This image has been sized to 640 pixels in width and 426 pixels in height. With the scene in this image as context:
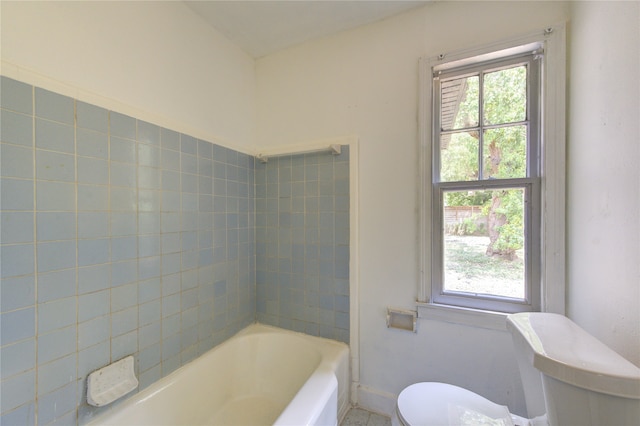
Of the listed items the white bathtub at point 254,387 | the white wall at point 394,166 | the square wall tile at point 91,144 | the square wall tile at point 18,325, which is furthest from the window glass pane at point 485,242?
the square wall tile at point 18,325

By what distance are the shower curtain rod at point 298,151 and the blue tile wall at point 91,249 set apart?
39cm

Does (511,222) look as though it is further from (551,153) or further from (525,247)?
(551,153)

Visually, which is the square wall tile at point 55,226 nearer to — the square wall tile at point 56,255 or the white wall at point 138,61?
the square wall tile at point 56,255

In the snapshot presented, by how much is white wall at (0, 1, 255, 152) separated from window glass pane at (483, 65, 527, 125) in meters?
1.57

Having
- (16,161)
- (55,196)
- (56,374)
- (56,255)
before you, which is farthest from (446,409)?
(16,161)

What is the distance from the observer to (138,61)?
3.96 feet

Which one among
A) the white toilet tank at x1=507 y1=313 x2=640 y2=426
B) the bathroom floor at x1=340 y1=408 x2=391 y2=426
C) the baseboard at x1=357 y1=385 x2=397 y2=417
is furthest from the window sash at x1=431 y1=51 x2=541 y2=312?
the bathroom floor at x1=340 y1=408 x2=391 y2=426

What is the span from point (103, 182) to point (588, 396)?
1792 millimetres

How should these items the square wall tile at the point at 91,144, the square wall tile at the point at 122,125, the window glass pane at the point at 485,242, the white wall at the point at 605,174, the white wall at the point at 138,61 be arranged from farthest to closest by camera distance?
the window glass pane at the point at 485,242 < the square wall tile at the point at 122,125 < the square wall tile at the point at 91,144 < the white wall at the point at 138,61 < the white wall at the point at 605,174

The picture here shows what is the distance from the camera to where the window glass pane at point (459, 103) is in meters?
1.41

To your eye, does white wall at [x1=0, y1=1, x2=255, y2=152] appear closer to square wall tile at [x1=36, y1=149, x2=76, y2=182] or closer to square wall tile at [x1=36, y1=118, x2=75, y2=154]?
square wall tile at [x1=36, y1=118, x2=75, y2=154]

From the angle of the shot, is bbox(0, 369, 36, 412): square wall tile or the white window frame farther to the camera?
the white window frame

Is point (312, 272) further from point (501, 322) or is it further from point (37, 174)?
point (37, 174)

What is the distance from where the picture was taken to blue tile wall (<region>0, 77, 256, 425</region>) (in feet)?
2.79
